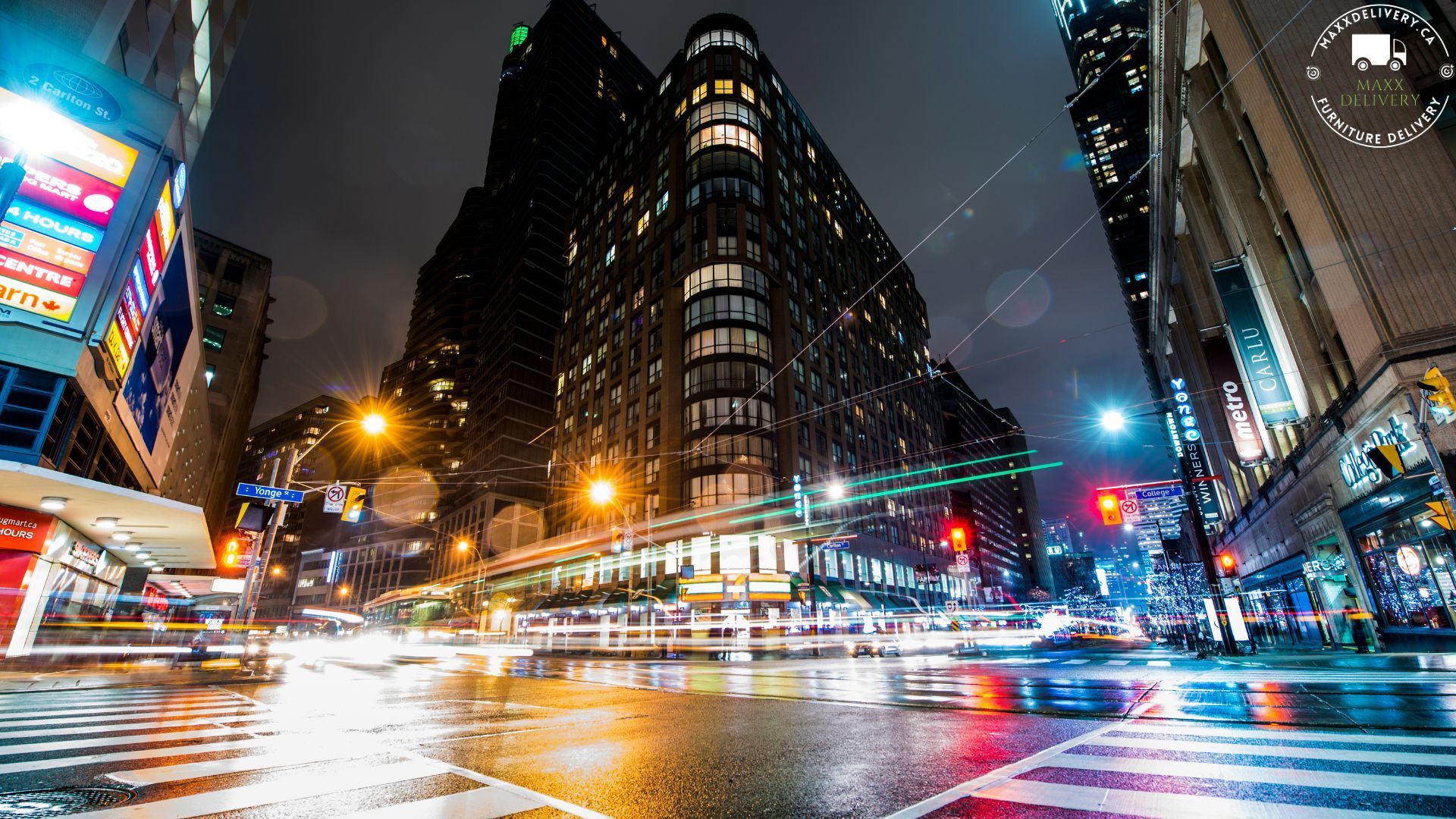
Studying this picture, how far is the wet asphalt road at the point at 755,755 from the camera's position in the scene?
13.0ft

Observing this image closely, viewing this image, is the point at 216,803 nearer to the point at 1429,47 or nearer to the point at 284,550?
the point at 1429,47

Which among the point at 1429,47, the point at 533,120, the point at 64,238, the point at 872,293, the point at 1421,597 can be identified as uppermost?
the point at 533,120

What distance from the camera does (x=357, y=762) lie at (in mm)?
5348

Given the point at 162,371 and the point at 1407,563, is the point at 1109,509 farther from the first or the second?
the point at 162,371

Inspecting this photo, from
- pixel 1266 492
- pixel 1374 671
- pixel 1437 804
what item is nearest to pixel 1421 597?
pixel 1374 671

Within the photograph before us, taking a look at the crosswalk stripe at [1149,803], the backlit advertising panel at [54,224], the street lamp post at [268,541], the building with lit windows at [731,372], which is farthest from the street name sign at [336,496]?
the crosswalk stripe at [1149,803]

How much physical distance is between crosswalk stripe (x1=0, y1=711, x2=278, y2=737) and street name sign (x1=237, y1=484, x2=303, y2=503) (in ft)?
27.5

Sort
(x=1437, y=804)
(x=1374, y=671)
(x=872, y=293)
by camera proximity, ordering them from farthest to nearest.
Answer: (x=872, y=293)
(x=1374, y=671)
(x=1437, y=804)

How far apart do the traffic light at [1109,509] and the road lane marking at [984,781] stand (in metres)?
25.1

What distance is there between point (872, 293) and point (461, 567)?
6383cm

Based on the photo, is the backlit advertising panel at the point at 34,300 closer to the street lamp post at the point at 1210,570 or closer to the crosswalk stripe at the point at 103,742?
the crosswalk stripe at the point at 103,742

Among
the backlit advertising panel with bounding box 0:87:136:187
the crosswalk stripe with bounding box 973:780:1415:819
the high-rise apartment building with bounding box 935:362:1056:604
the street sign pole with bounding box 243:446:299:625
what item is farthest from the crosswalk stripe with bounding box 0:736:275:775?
the high-rise apartment building with bounding box 935:362:1056:604

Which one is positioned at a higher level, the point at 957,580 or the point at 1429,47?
the point at 1429,47
